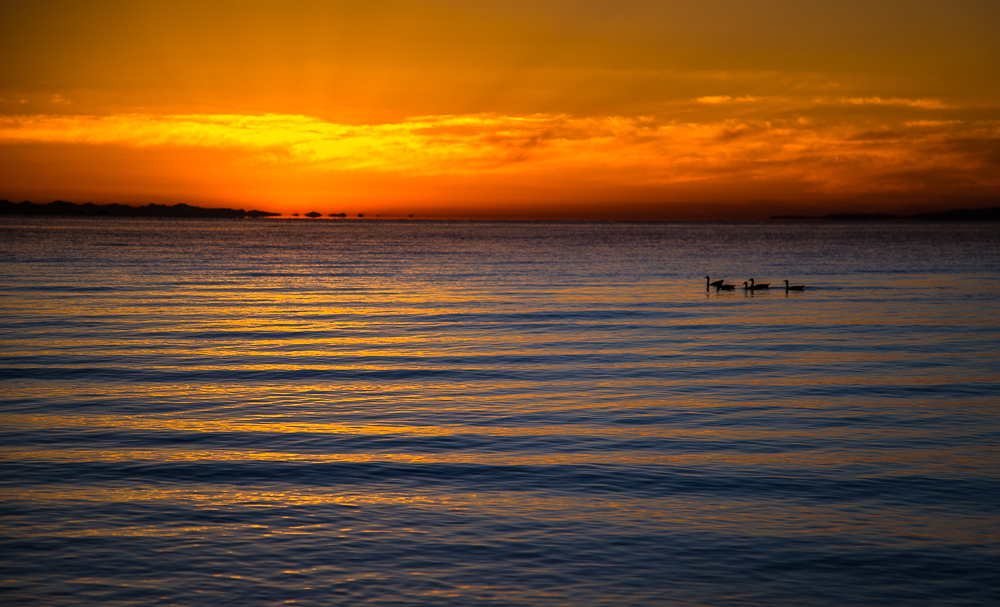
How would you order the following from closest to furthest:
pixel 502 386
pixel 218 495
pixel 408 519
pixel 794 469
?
pixel 408 519 < pixel 218 495 < pixel 794 469 < pixel 502 386

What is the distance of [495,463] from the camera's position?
14844mm

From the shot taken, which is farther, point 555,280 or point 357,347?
point 555,280

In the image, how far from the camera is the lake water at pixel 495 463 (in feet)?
33.1

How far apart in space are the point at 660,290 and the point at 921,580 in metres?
44.6

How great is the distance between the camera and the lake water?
10078 mm

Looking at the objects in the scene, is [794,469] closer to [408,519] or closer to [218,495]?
[408,519]

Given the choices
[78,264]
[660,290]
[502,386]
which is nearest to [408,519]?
[502,386]

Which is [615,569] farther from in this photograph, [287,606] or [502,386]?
[502,386]

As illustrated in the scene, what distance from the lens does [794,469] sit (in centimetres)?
1462

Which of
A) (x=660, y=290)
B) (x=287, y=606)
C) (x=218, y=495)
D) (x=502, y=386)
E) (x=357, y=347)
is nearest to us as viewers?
(x=287, y=606)

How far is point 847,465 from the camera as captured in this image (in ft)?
48.9

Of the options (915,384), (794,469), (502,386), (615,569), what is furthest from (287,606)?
(915,384)

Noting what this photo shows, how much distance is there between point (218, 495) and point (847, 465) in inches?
448

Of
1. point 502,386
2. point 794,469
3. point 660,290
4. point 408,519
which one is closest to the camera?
point 408,519
